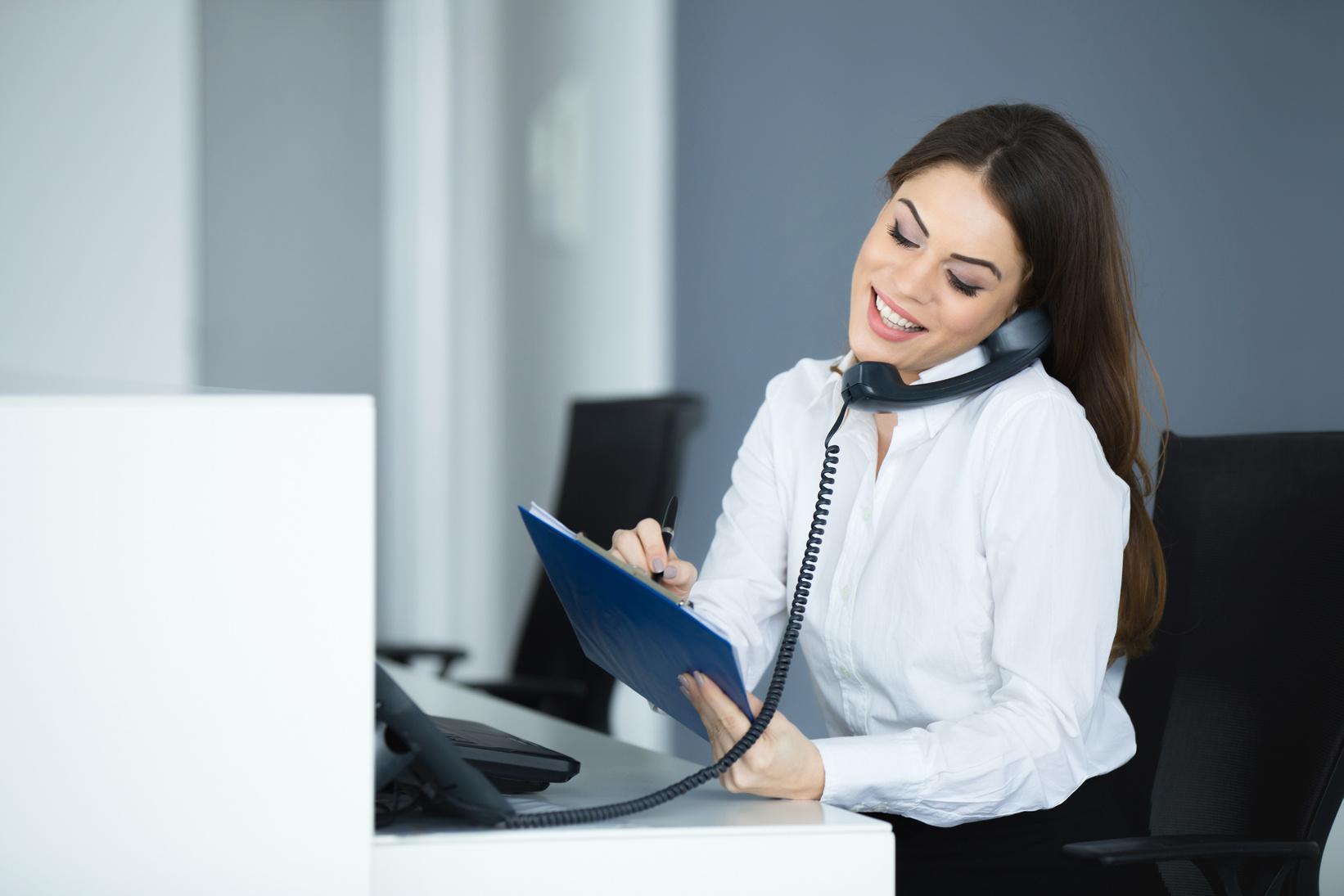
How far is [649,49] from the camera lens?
102 inches

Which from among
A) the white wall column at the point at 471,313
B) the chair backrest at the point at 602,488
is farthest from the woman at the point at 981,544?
the white wall column at the point at 471,313

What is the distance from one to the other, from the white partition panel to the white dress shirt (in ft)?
1.36

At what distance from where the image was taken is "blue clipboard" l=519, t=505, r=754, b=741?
2.40ft

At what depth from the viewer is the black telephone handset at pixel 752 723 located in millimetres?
658

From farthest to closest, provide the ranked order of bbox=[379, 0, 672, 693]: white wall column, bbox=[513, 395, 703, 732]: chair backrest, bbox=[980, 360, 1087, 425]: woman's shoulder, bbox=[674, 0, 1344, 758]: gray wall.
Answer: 1. bbox=[379, 0, 672, 693]: white wall column
2. bbox=[513, 395, 703, 732]: chair backrest
3. bbox=[674, 0, 1344, 758]: gray wall
4. bbox=[980, 360, 1087, 425]: woman's shoulder

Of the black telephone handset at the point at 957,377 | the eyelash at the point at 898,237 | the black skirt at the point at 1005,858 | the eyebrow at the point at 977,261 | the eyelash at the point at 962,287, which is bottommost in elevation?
the black skirt at the point at 1005,858

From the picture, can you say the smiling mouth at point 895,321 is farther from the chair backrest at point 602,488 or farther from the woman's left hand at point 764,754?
the chair backrest at point 602,488

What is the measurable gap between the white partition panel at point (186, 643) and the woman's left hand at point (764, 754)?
30 centimetres

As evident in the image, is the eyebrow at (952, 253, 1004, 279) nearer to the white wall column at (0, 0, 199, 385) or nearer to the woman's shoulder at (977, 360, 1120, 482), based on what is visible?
the woman's shoulder at (977, 360, 1120, 482)

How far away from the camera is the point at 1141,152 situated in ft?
5.28

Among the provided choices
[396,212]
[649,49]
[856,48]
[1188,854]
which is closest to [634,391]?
[649,49]

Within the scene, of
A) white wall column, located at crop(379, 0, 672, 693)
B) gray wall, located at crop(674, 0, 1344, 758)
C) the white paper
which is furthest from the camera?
white wall column, located at crop(379, 0, 672, 693)

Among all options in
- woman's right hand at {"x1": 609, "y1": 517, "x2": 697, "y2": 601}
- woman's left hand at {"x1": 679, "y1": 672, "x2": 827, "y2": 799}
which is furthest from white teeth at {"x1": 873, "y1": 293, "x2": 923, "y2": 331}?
woman's left hand at {"x1": 679, "y1": 672, "x2": 827, "y2": 799}

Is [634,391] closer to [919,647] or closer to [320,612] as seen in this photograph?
[919,647]
